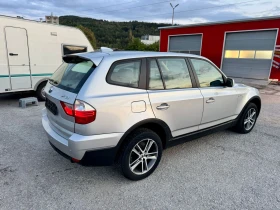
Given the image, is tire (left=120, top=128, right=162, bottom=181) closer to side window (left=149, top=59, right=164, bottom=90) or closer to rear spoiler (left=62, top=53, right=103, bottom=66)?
side window (left=149, top=59, right=164, bottom=90)

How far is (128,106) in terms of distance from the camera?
2.45m

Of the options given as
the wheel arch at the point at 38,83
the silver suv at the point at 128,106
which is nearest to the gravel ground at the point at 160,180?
the silver suv at the point at 128,106

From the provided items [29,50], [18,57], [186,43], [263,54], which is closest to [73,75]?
[18,57]

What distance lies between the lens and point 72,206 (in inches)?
89.2

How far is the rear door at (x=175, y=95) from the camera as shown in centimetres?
276

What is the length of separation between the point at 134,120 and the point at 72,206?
1.17m

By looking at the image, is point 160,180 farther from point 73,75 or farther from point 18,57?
point 18,57

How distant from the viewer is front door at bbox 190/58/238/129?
11.0 ft

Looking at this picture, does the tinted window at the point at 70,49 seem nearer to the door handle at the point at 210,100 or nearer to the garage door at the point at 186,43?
the door handle at the point at 210,100

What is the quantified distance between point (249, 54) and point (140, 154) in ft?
43.7

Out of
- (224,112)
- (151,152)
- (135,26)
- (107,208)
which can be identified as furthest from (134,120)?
(135,26)

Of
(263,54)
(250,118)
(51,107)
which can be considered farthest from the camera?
(263,54)

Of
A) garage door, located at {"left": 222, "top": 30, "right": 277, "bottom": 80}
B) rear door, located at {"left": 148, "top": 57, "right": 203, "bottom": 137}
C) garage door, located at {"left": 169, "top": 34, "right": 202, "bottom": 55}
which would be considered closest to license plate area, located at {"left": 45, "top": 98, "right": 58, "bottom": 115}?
rear door, located at {"left": 148, "top": 57, "right": 203, "bottom": 137}

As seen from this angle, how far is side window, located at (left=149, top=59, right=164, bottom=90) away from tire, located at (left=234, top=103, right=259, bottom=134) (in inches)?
92.3
